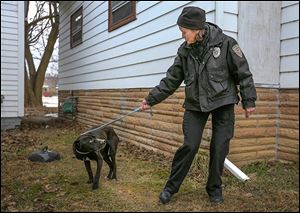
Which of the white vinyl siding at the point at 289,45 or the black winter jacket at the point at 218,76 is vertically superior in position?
the white vinyl siding at the point at 289,45

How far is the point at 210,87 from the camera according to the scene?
10.8ft

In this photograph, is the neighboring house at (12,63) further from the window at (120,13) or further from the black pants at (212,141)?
the black pants at (212,141)

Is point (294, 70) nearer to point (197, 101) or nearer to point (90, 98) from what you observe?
point (197, 101)

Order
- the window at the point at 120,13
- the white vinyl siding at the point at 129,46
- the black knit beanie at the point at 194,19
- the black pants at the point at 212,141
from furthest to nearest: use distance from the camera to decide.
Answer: the window at the point at 120,13 < the white vinyl siding at the point at 129,46 < the black pants at the point at 212,141 < the black knit beanie at the point at 194,19

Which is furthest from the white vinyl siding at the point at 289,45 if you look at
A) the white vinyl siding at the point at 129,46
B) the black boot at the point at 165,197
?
the black boot at the point at 165,197

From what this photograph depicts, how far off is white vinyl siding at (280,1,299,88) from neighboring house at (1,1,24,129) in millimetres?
6378

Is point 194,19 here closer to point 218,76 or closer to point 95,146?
point 218,76

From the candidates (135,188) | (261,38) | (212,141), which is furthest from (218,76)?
(261,38)

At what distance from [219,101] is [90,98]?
6.76 meters

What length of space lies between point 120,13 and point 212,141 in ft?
16.4

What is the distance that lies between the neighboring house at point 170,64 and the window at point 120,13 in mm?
18

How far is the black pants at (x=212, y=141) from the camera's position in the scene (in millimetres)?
3385

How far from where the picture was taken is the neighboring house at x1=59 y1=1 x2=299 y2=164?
484cm

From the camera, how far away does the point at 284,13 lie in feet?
16.3
